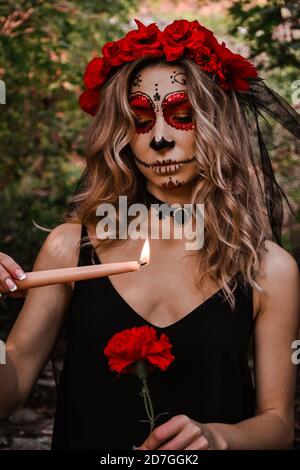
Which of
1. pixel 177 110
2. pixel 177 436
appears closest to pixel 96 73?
pixel 177 110

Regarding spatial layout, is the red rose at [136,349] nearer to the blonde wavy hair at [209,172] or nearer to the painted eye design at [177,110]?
the blonde wavy hair at [209,172]

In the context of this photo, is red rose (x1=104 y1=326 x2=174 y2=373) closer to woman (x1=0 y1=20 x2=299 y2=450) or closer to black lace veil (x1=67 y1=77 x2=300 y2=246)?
woman (x1=0 y1=20 x2=299 y2=450)

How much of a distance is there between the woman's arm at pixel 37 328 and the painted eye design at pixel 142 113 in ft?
1.34

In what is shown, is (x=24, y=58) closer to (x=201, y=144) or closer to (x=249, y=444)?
(x=201, y=144)

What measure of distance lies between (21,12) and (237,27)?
1.75m

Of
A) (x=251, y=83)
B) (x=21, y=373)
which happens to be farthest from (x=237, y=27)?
(x=21, y=373)

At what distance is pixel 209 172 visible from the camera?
2.51 meters

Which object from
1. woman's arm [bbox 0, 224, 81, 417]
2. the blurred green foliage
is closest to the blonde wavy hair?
woman's arm [bbox 0, 224, 81, 417]

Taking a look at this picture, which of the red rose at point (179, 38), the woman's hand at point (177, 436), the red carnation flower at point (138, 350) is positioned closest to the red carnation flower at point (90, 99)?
the red rose at point (179, 38)

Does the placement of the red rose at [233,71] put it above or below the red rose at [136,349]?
above

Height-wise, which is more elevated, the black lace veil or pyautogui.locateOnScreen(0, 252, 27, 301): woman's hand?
the black lace veil

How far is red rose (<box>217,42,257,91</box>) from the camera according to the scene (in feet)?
8.41

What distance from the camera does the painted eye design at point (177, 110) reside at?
2.50 meters
